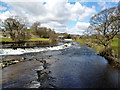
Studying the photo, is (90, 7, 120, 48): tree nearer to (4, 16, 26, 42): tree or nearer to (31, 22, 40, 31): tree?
(4, 16, 26, 42): tree

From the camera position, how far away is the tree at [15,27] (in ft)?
133

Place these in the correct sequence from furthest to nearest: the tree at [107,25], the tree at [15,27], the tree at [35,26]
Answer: the tree at [35,26] < the tree at [15,27] < the tree at [107,25]

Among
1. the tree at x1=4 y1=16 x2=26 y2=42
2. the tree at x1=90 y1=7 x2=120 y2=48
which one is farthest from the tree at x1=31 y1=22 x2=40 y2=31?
the tree at x1=90 y1=7 x2=120 y2=48

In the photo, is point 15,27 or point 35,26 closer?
point 15,27

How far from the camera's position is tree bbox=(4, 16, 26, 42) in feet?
133

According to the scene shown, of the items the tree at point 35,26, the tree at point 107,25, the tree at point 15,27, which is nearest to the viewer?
the tree at point 107,25

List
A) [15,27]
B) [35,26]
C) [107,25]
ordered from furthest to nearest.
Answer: [35,26] < [15,27] < [107,25]

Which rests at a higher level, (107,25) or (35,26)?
(35,26)

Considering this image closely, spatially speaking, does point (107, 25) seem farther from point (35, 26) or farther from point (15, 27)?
point (35, 26)

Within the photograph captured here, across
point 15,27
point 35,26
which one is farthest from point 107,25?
point 35,26

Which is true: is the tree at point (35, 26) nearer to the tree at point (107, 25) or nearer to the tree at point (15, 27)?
the tree at point (15, 27)

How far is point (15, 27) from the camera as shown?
43719 mm

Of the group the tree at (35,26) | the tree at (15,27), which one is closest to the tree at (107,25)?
the tree at (15,27)

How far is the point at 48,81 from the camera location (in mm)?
6566
